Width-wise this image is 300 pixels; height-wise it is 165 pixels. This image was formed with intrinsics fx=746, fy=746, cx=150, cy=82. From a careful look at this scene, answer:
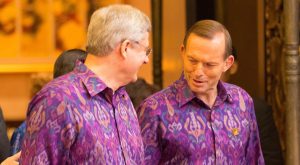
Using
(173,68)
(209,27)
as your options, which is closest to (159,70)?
(173,68)

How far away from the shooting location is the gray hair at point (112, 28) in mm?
2346

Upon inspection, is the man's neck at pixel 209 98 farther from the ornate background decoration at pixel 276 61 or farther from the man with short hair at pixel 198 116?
the ornate background decoration at pixel 276 61

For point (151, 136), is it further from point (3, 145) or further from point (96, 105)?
point (3, 145)

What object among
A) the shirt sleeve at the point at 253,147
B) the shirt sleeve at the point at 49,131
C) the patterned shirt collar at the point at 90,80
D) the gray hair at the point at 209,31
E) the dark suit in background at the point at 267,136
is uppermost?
the gray hair at the point at 209,31

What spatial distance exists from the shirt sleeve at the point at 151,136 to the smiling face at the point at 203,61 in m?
0.18

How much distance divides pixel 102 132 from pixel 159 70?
3.08 metres

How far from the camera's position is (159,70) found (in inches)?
212

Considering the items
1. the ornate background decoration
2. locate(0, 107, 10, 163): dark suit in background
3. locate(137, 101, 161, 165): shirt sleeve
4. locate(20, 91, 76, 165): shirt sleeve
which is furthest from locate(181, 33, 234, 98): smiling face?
Answer: the ornate background decoration

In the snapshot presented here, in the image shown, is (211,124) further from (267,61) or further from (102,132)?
(267,61)

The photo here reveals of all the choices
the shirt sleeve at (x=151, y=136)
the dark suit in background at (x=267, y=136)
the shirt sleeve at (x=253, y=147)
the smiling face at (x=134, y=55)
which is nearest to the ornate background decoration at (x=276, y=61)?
the dark suit in background at (x=267, y=136)

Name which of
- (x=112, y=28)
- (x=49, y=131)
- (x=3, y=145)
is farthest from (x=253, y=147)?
(x=3, y=145)

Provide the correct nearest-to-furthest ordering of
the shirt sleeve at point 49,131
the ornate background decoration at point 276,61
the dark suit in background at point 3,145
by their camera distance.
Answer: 1. the shirt sleeve at point 49,131
2. the dark suit in background at point 3,145
3. the ornate background decoration at point 276,61

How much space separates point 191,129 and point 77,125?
0.60 meters

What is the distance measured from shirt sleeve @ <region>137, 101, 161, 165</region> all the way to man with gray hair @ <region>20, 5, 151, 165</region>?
0.23 metres
